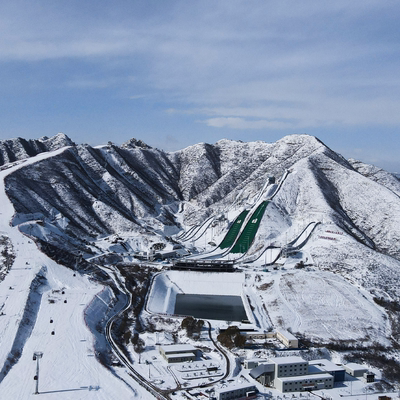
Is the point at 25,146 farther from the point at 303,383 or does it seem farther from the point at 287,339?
the point at 303,383

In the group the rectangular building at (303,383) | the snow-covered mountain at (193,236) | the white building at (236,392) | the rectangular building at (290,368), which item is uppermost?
the snow-covered mountain at (193,236)

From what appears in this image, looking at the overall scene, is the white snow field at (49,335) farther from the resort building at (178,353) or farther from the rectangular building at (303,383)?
the rectangular building at (303,383)

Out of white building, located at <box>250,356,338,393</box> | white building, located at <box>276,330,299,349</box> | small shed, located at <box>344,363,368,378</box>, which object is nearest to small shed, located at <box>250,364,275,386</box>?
white building, located at <box>250,356,338,393</box>

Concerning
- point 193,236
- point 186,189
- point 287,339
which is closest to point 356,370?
point 287,339

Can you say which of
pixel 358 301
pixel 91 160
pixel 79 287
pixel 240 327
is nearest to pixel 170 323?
pixel 240 327

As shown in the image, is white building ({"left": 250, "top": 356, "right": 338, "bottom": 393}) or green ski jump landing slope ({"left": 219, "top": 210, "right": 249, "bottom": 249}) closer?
white building ({"left": 250, "top": 356, "right": 338, "bottom": 393})

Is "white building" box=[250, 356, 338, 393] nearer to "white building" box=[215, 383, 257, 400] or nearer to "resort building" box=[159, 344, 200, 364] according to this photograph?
"white building" box=[215, 383, 257, 400]

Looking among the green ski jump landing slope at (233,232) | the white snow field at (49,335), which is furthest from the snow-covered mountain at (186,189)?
the white snow field at (49,335)
